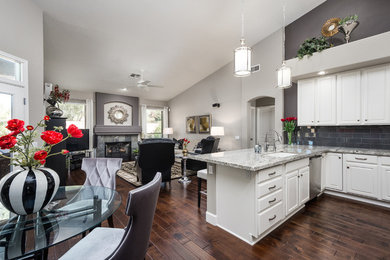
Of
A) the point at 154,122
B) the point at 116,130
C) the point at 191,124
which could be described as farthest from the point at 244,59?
the point at 154,122

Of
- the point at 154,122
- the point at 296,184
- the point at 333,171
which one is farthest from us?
the point at 154,122

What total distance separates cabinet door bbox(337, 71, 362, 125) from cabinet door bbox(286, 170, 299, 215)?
192 centimetres

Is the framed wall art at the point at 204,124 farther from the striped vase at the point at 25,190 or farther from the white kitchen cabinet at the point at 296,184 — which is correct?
the striped vase at the point at 25,190

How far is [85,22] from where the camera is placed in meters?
3.49

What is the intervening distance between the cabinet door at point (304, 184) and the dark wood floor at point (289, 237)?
0.22m

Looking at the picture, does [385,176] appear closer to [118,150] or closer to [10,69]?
[10,69]

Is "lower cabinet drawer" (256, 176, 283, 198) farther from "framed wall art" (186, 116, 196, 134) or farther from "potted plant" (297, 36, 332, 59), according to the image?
"framed wall art" (186, 116, 196, 134)

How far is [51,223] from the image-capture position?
1.21 metres

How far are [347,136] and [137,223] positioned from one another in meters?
4.38

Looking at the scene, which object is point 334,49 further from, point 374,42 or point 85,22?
point 85,22

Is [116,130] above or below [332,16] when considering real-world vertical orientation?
below

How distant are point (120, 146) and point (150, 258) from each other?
20.0ft

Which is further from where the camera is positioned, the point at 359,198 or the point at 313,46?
the point at 313,46

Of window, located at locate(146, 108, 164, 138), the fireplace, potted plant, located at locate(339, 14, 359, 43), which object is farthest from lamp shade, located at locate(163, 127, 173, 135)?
potted plant, located at locate(339, 14, 359, 43)
